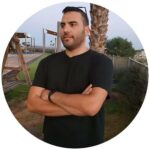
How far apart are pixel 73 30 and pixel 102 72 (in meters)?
0.25

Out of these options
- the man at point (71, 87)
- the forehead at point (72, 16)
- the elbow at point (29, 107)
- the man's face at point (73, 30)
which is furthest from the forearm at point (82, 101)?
the forehead at point (72, 16)

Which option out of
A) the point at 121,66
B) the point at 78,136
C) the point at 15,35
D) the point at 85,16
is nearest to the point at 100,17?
the point at 85,16

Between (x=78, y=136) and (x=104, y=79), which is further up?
(x=104, y=79)

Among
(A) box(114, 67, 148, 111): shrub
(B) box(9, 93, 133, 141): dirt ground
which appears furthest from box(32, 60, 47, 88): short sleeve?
(A) box(114, 67, 148, 111): shrub

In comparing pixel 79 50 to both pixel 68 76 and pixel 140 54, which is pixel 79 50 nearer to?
pixel 68 76

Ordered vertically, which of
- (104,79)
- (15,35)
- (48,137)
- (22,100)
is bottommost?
(48,137)

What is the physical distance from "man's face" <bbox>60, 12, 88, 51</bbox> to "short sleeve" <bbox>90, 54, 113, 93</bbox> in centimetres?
12

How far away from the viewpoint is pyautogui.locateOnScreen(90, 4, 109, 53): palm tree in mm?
2145

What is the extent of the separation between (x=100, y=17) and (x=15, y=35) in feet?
1.36

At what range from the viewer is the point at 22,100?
2172 millimetres

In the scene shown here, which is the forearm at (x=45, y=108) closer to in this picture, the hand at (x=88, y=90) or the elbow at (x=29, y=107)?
the elbow at (x=29, y=107)

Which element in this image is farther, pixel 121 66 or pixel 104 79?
pixel 121 66

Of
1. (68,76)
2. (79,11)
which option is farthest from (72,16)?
(68,76)

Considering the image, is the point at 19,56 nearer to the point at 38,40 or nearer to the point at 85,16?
the point at 38,40
